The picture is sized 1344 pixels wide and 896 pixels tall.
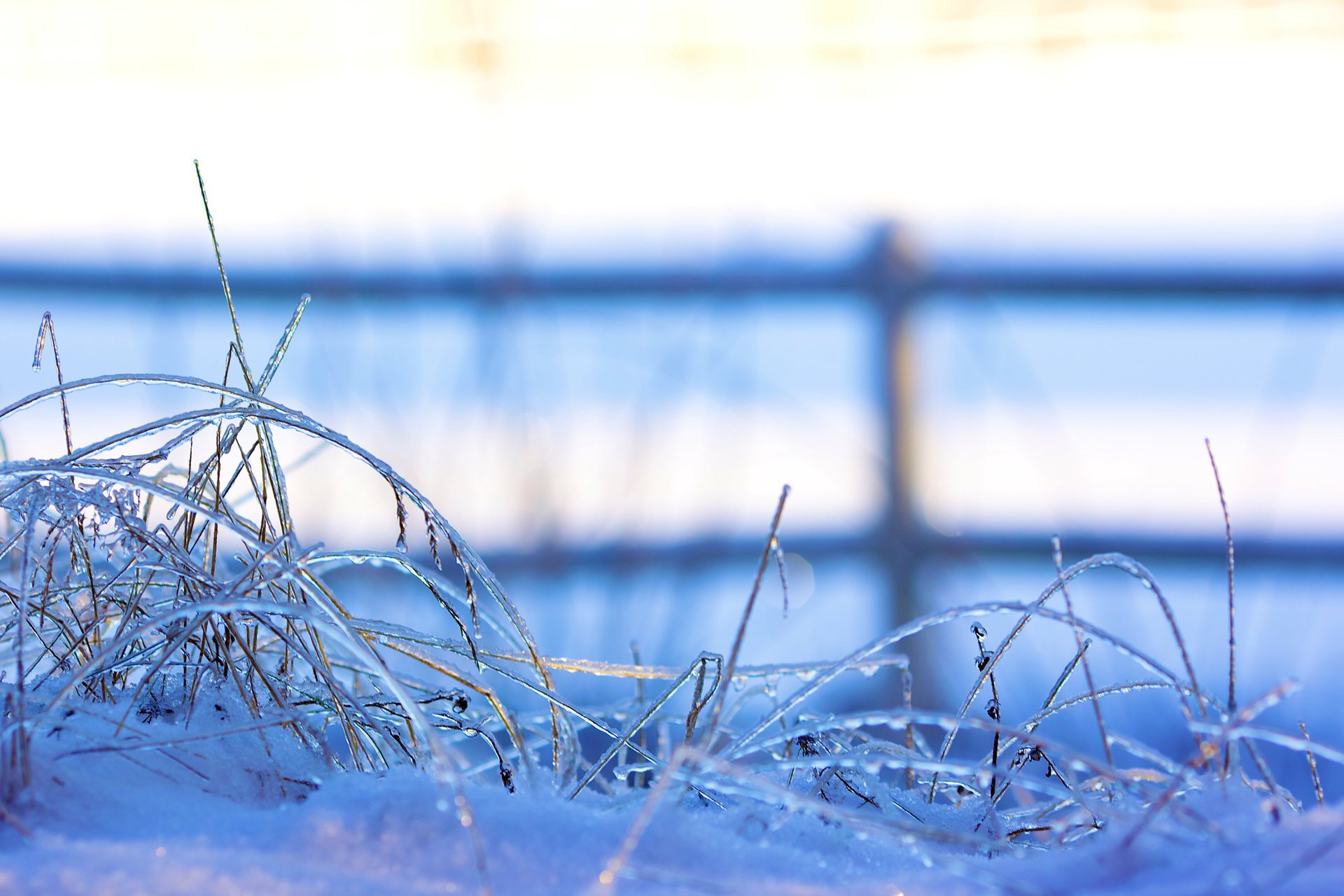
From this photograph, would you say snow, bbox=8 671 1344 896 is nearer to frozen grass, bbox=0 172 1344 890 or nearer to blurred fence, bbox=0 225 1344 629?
frozen grass, bbox=0 172 1344 890

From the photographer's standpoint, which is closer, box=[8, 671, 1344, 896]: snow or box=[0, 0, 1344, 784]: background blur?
box=[8, 671, 1344, 896]: snow

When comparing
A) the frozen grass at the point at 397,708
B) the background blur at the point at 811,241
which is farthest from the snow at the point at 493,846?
the background blur at the point at 811,241

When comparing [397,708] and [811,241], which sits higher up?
[811,241]

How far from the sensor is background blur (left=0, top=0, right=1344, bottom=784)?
132 centimetres

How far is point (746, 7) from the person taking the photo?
1.37 m

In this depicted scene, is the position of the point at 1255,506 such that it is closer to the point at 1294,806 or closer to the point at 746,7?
the point at 746,7

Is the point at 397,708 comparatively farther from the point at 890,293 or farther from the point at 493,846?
the point at 890,293

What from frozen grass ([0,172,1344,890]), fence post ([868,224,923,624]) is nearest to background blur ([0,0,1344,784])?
fence post ([868,224,923,624])

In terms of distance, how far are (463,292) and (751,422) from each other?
45cm

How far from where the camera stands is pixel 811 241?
1.35 m

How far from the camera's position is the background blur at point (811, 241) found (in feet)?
4.33

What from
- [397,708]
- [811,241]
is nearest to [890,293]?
[811,241]

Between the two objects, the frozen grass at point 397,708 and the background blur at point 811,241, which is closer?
the frozen grass at point 397,708

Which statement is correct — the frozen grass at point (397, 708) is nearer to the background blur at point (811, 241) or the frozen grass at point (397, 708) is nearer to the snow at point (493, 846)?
the snow at point (493, 846)
